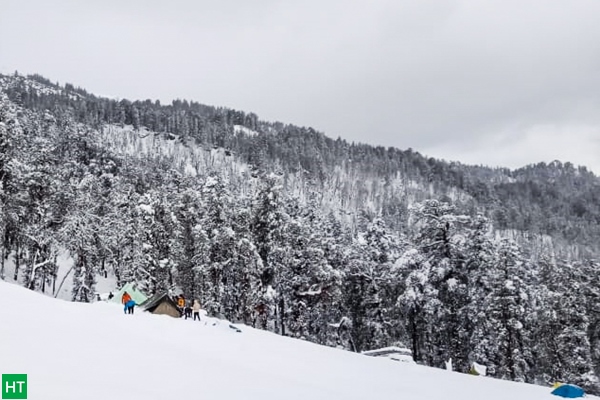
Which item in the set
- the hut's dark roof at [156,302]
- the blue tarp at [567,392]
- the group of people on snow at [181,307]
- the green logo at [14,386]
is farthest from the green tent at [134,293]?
the green logo at [14,386]

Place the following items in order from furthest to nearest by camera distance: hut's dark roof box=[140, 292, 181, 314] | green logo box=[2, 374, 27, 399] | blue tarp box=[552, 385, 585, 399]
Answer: hut's dark roof box=[140, 292, 181, 314]
blue tarp box=[552, 385, 585, 399]
green logo box=[2, 374, 27, 399]

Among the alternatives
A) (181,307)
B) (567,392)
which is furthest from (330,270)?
(567,392)

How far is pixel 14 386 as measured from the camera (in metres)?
9.12

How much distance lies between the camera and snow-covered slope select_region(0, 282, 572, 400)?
11.0 metres

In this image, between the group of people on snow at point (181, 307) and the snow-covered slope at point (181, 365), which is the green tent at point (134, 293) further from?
the snow-covered slope at point (181, 365)

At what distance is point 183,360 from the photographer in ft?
52.7

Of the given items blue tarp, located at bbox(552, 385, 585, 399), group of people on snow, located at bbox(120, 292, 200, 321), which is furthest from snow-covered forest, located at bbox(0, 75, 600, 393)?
blue tarp, located at bbox(552, 385, 585, 399)

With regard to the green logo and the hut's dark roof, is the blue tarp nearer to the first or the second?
the green logo

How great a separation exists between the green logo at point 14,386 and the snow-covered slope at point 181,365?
13 cm

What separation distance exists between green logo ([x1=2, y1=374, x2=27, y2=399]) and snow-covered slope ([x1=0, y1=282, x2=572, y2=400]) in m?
0.13

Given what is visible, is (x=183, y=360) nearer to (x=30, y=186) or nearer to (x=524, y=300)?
(x=524, y=300)

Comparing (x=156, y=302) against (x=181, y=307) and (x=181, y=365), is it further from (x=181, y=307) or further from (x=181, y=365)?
(x=181, y=365)

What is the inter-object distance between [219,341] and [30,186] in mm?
34311

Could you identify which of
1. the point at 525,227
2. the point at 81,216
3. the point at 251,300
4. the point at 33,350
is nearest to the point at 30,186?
the point at 81,216
